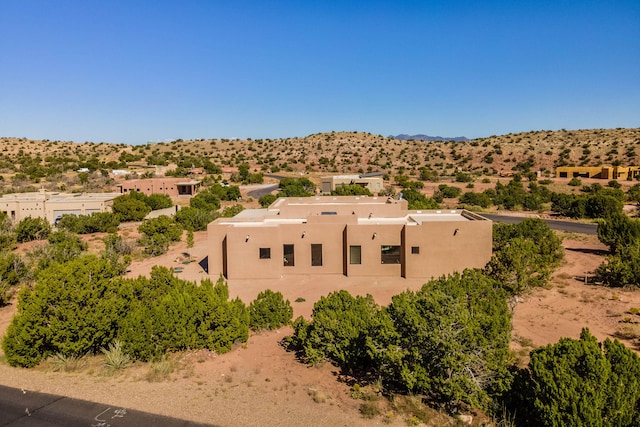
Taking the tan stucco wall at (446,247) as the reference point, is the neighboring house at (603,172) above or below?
above

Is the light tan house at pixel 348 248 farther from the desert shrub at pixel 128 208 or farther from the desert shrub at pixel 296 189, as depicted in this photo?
the desert shrub at pixel 296 189

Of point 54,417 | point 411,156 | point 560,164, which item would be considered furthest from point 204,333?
point 411,156

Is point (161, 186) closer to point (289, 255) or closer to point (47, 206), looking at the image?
point (47, 206)

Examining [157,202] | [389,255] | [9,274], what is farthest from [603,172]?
[9,274]

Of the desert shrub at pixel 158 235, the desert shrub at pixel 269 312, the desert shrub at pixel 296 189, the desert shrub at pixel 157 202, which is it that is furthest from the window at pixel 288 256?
the desert shrub at pixel 157 202

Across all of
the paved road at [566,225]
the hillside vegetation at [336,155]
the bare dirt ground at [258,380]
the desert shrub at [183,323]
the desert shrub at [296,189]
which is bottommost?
the bare dirt ground at [258,380]

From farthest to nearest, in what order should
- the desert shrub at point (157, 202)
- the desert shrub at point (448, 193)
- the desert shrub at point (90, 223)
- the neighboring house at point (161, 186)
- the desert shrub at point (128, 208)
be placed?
1. the desert shrub at point (448, 193)
2. the neighboring house at point (161, 186)
3. the desert shrub at point (157, 202)
4. the desert shrub at point (128, 208)
5. the desert shrub at point (90, 223)
